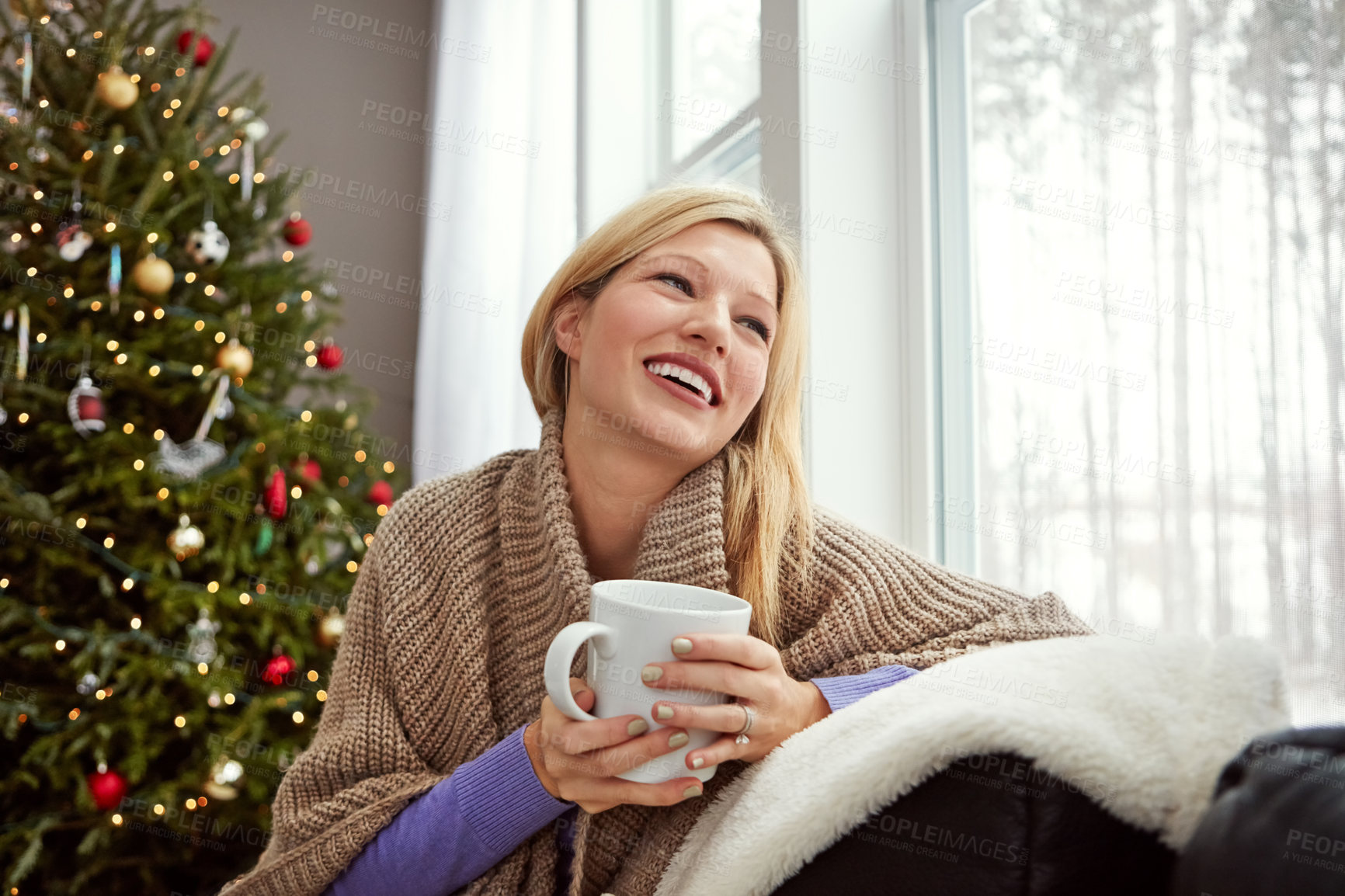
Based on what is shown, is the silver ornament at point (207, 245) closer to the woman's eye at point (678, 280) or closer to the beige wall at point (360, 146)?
the beige wall at point (360, 146)

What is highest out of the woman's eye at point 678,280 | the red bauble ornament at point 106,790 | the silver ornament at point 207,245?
the silver ornament at point 207,245

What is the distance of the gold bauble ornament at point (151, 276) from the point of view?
2.07 meters

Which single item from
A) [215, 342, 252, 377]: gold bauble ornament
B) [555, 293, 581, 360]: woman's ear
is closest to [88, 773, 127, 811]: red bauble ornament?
[215, 342, 252, 377]: gold bauble ornament

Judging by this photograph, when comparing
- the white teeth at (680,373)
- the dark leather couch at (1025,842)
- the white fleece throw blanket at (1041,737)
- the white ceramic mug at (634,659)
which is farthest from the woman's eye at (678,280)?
the dark leather couch at (1025,842)

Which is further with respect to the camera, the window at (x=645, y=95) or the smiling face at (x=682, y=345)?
the window at (x=645, y=95)

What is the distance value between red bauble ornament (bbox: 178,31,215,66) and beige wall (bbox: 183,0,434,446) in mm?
1004

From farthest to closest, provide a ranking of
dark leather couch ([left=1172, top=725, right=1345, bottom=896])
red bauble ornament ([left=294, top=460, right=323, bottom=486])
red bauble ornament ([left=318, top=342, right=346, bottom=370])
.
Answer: red bauble ornament ([left=318, top=342, right=346, bottom=370]) < red bauble ornament ([left=294, top=460, right=323, bottom=486]) < dark leather couch ([left=1172, top=725, right=1345, bottom=896])

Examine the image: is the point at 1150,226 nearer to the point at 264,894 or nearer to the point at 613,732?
the point at 613,732

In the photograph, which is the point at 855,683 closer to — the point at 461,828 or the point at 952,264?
the point at 461,828

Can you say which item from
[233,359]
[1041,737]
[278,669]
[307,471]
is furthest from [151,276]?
[1041,737]

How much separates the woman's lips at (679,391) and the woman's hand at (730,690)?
35 cm

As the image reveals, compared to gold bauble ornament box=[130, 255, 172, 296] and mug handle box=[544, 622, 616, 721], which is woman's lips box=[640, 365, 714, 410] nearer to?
mug handle box=[544, 622, 616, 721]

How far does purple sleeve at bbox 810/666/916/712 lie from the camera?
0.83 meters

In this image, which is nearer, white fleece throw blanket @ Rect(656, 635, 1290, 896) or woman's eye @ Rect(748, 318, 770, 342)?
white fleece throw blanket @ Rect(656, 635, 1290, 896)
